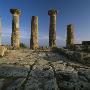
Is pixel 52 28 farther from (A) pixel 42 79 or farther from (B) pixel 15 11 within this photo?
(A) pixel 42 79

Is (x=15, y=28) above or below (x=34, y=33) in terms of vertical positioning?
above

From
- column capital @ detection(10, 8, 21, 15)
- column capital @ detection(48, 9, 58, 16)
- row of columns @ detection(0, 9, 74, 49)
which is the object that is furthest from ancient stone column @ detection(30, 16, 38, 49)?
column capital @ detection(48, 9, 58, 16)

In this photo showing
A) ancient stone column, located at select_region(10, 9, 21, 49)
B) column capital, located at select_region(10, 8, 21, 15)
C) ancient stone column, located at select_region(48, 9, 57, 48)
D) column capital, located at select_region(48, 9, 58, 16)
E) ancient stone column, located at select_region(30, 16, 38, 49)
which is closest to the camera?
ancient stone column, located at select_region(10, 9, 21, 49)

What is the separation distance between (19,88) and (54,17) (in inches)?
900

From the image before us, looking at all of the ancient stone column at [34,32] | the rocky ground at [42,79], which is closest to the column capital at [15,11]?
the ancient stone column at [34,32]

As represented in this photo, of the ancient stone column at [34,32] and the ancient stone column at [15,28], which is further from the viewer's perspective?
the ancient stone column at [34,32]

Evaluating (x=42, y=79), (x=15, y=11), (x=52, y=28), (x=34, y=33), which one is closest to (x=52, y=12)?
(x=52, y=28)

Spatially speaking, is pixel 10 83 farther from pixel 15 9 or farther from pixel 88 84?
pixel 15 9

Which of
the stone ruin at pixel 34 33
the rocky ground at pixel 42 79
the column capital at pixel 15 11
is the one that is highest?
the column capital at pixel 15 11

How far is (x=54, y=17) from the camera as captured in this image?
27.5 m

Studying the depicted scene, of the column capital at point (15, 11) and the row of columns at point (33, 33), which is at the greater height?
the column capital at point (15, 11)

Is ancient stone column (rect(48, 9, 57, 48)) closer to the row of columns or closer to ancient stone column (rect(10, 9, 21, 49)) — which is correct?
the row of columns

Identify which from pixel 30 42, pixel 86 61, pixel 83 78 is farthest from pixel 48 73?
pixel 30 42

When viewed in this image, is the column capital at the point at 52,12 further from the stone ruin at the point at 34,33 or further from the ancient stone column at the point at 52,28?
the stone ruin at the point at 34,33
